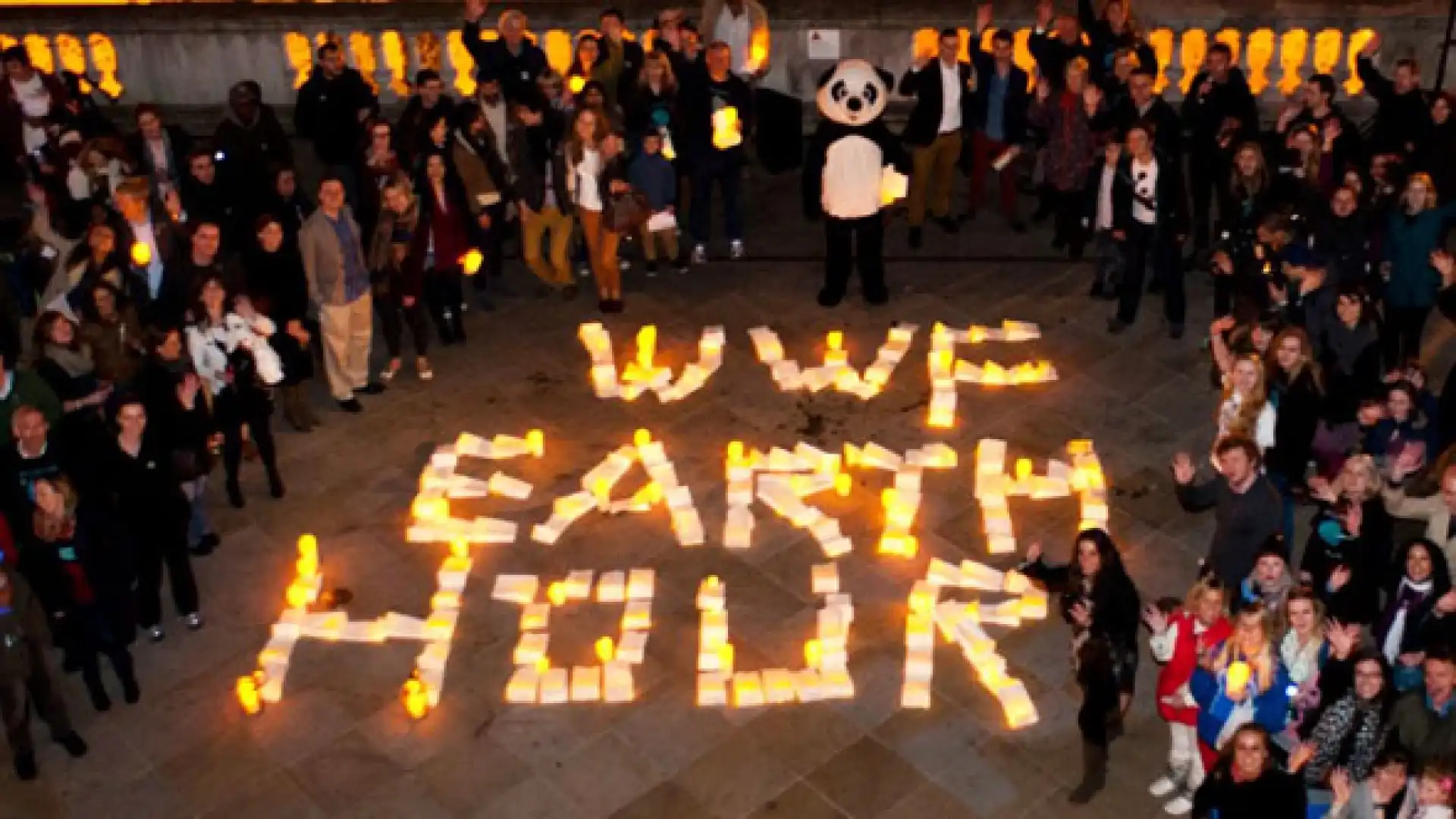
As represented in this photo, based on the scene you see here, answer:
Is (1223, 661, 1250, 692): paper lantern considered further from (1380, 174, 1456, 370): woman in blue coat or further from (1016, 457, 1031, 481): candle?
(1380, 174, 1456, 370): woman in blue coat

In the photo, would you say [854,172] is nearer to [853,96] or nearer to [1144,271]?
[853,96]

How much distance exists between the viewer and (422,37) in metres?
18.3

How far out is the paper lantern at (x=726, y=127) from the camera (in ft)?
55.0

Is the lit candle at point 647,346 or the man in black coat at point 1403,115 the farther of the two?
the lit candle at point 647,346

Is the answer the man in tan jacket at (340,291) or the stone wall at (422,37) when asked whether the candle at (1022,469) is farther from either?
the stone wall at (422,37)

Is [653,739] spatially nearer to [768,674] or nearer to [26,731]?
[768,674]

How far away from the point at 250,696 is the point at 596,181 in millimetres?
5920

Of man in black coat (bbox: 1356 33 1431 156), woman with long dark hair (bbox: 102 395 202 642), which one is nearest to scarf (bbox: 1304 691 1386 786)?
man in black coat (bbox: 1356 33 1431 156)

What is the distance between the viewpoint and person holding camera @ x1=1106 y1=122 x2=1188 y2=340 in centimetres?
1505

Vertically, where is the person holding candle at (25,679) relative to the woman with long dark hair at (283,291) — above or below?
below

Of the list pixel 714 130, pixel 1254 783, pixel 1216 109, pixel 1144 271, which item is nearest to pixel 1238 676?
pixel 1254 783

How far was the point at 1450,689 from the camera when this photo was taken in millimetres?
9641

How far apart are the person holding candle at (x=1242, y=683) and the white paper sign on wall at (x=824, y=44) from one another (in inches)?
387

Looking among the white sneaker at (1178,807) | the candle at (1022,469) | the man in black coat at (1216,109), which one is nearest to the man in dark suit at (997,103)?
the man in black coat at (1216,109)
